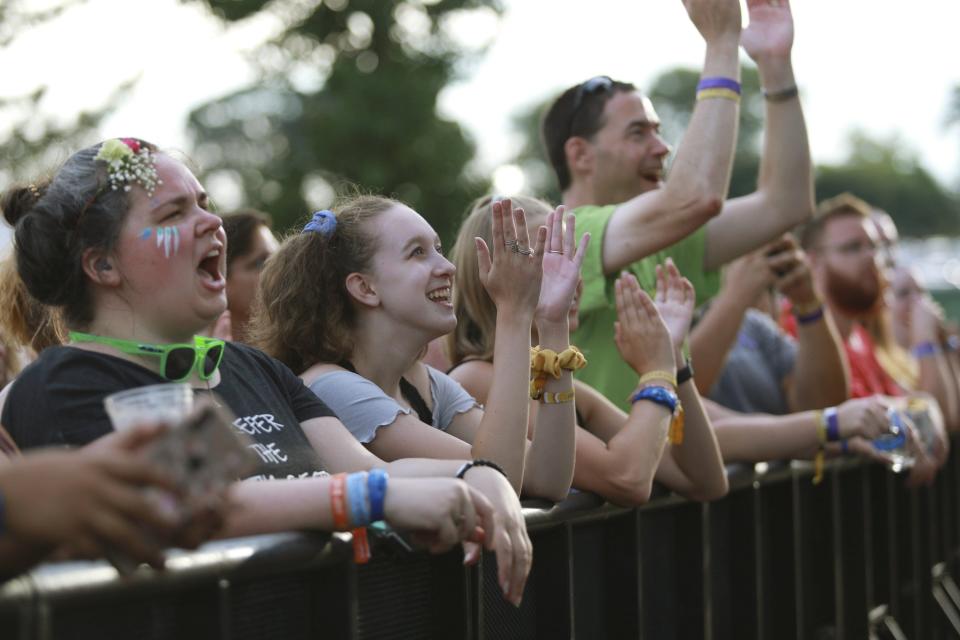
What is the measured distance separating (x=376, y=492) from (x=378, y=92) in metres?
27.0

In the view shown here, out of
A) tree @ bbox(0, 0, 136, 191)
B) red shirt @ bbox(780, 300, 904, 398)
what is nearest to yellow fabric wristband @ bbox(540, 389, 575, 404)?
red shirt @ bbox(780, 300, 904, 398)

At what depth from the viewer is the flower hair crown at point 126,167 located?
2.88 m

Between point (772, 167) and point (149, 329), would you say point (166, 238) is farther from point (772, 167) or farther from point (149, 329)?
point (772, 167)

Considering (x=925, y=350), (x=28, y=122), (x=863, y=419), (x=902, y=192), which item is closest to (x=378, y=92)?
(x=28, y=122)

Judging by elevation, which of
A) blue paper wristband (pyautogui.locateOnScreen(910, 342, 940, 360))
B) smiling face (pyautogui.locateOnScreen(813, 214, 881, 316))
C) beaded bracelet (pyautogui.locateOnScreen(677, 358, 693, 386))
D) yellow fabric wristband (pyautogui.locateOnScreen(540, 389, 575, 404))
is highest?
yellow fabric wristband (pyautogui.locateOnScreen(540, 389, 575, 404))

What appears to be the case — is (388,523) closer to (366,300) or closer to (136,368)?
(136,368)

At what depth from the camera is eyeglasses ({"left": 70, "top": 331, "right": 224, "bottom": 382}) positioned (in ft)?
8.96

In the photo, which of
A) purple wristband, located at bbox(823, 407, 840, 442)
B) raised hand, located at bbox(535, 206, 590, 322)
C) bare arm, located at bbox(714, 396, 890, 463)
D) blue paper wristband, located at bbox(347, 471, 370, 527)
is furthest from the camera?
purple wristband, located at bbox(823, 407, 840, 442)

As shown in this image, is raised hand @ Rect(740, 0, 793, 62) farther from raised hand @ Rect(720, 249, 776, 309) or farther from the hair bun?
the hair bun

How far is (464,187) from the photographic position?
96.8ft

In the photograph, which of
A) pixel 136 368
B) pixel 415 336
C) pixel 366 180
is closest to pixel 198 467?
pixel 136 368

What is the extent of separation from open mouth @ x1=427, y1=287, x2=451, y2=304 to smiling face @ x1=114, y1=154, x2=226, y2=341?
78 centimetres

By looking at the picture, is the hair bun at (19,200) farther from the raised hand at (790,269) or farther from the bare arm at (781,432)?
the raised hand at (790,269)

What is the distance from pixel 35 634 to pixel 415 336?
184cm
